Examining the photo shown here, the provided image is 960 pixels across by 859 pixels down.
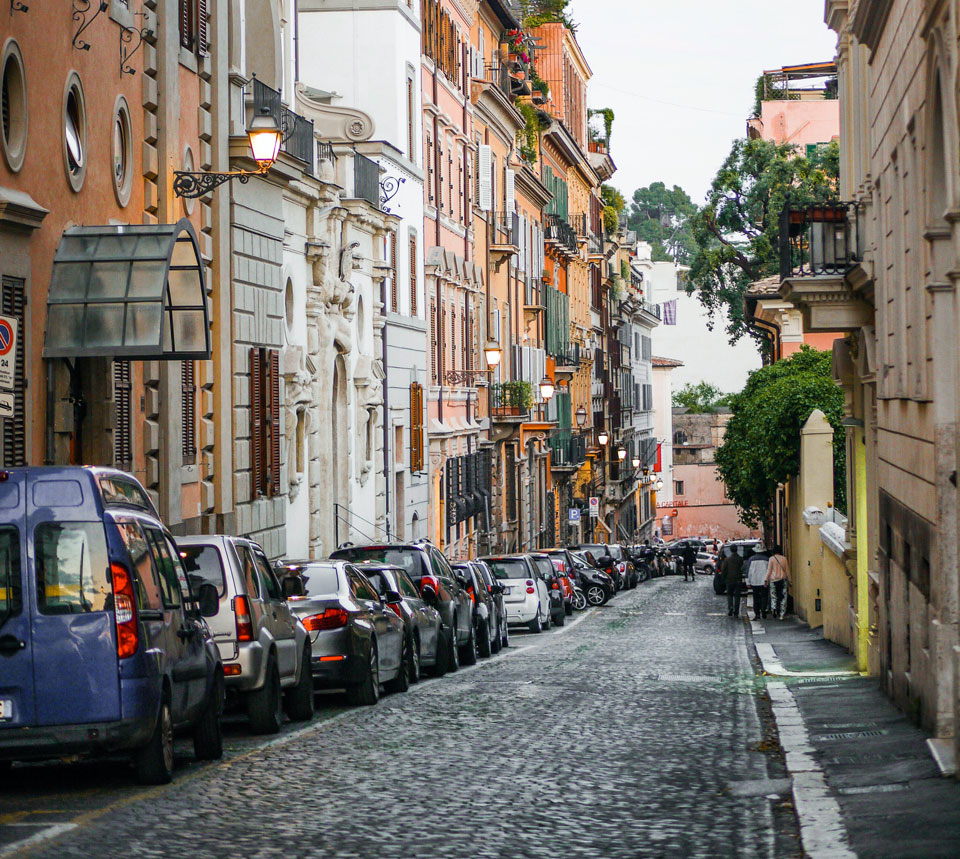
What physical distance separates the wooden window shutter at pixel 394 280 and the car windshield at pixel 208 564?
84.5 ft

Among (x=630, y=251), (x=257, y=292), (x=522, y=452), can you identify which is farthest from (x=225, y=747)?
(x=630, y=251)

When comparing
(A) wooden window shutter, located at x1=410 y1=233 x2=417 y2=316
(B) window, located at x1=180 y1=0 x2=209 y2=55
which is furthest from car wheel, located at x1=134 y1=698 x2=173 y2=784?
(A) wooden window shutter, located at x1=410 y1=233 x2=417 y2=316

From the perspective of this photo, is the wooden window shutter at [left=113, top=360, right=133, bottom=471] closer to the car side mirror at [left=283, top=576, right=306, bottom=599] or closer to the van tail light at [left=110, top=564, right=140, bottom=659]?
the car side mirror at [left=283, top=576, right=306, bottom=599]

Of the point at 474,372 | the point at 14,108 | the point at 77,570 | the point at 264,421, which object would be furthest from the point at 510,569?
the point at 77,570

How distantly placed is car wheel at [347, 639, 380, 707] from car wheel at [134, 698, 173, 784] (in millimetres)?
6132

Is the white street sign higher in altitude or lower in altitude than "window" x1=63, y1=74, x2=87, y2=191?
lower

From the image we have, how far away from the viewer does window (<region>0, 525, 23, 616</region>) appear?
10727mm

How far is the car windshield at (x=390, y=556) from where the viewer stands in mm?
23891

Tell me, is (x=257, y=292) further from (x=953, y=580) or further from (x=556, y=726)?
(x=953, y=580)

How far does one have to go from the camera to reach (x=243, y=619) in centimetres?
1443

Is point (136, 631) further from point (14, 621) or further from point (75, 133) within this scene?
point (75, 133)

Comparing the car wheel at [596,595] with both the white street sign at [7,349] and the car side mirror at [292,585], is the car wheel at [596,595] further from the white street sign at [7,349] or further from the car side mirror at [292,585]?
the white street sign at [7,349]

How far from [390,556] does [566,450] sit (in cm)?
4897

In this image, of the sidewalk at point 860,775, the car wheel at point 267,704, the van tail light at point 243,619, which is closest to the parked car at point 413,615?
the sidewalk at point 860,775
